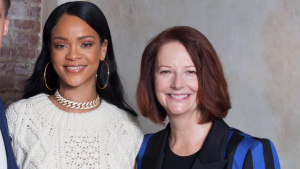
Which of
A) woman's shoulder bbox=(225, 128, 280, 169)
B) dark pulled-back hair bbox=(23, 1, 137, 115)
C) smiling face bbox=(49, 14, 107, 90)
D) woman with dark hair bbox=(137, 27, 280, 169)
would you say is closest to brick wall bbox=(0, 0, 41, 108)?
dark pulled-back hair bbox=(23, 1, 137, 115)

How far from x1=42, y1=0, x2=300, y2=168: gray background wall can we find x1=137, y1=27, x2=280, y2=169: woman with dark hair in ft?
2.23

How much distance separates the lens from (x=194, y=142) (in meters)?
1.87

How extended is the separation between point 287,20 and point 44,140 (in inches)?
62.2

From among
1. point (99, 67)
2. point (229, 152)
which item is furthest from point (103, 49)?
point (229, 152)

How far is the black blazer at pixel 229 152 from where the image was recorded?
1609 mm

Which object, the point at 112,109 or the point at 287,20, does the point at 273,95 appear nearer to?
the point at 287,20

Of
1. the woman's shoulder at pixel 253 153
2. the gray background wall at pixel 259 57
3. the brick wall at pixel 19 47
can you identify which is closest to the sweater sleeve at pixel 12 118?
the woman's shoulder at pixel 253 153

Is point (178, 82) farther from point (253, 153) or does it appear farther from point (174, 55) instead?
point (253, 153)

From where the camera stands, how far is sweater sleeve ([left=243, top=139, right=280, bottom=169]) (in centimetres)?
160

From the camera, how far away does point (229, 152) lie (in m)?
1.68

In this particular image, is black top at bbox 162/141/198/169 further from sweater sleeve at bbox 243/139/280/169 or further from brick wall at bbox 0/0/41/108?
brick wall at bbox 0/0/41/108

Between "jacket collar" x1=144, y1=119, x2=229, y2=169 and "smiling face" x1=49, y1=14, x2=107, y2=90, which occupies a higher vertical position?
"smiling face" x1=49, y1=14, x2=107, y2=90

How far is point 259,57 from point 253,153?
998mm

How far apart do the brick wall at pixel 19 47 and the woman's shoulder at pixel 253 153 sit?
1.97 metres
